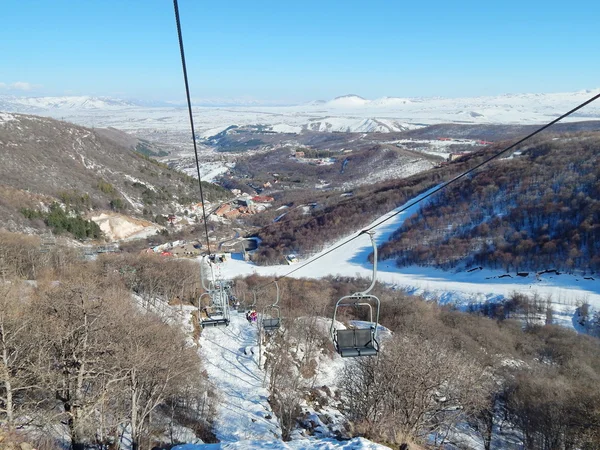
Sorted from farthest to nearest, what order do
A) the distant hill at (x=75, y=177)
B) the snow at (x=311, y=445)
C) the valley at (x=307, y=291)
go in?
1. the distant hill at (x=75, y=177)
2. the valley at (x=307, y=291)
3. the snow at (x=311, y=445)

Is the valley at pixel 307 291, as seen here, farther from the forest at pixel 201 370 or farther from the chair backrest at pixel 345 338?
the chair backrest at pixel 345 338

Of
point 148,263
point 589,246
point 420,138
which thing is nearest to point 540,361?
point 589,246

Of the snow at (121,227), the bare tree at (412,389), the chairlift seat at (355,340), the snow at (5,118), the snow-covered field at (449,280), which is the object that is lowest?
the snow-covered field at (449,280)

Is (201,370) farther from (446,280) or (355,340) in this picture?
(446,280)

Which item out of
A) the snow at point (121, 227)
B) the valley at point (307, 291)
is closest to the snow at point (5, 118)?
the valley at point (307, 291)

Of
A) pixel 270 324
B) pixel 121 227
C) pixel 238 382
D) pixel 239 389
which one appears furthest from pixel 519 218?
pixel 121 227

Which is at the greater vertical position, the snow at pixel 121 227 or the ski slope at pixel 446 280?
the snow at pixel 121 227

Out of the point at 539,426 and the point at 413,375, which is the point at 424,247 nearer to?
the point at 539,426
